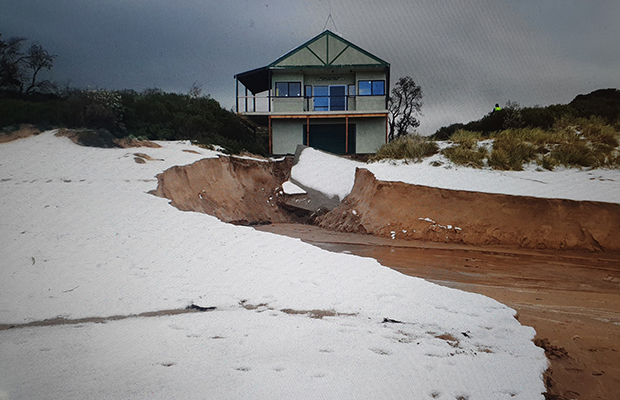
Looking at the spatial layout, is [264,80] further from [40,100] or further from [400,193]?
[400,193]

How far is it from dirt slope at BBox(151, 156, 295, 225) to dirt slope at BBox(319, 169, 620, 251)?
358 cm

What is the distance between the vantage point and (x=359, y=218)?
915cm

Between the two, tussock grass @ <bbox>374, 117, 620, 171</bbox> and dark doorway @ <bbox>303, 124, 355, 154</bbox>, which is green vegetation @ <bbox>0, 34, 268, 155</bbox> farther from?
tussock grass @ <bbox>374, 117, 620, 171</bbox>

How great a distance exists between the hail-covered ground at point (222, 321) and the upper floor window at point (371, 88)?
52.0 feet

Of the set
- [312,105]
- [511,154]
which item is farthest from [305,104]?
[511,154]

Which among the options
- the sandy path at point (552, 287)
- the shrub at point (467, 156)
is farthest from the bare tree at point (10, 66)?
the shrub at point (467, 156)

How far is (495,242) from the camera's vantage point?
7156mm

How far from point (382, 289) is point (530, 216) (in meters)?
4.83

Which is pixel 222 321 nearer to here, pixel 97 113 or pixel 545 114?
pixel 97 113

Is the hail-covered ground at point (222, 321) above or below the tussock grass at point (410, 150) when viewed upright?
below

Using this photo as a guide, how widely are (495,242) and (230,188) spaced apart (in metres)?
8.06

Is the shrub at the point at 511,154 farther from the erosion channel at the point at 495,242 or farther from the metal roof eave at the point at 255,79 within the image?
the metal roof eave at the point at 255,79

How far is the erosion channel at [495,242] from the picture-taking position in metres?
2.96

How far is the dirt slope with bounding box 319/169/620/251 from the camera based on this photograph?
670 cm
